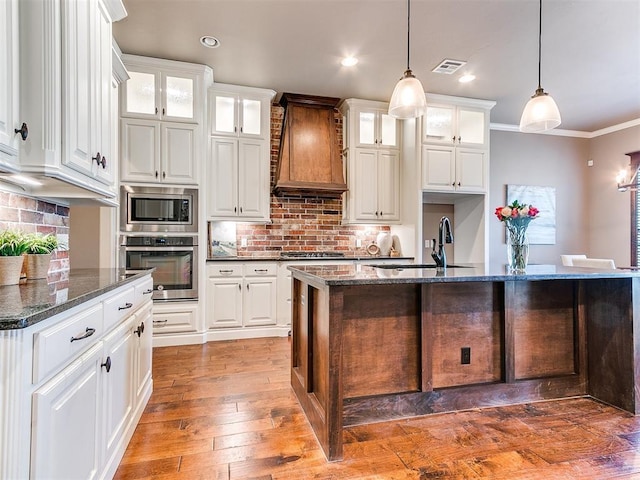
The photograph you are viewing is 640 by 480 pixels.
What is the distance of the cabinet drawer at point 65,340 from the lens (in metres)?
1.01

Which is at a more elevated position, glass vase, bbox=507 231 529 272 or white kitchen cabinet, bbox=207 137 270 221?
white kitchen cabinet, bbox=207 137 270 221

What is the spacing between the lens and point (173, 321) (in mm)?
3877

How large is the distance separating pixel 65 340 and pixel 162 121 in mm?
3234

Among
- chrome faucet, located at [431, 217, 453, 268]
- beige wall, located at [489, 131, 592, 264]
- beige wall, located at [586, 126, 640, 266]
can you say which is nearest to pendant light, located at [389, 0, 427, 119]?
chrome faucet, located at [431, 217, 453, 268]

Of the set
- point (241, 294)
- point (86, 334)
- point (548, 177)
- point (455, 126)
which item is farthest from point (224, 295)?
point (548, 177)

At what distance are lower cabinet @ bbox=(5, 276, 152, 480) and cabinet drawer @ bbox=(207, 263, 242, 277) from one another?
1.93m

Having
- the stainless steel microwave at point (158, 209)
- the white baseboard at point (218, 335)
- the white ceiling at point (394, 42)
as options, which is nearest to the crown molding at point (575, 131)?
the white ceiling at point (394, 42)

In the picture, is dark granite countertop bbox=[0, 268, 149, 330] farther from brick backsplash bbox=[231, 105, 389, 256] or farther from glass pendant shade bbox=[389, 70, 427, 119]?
brick backsplash bbox=[231, 105, 389, 256]

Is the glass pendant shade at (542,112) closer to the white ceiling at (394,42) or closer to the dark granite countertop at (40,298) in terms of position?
the white ceiling at (394,42)

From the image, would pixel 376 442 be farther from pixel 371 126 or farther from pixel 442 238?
pixel 371 126

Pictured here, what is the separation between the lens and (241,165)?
4.35 meters

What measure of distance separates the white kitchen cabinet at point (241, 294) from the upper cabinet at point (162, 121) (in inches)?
42.2

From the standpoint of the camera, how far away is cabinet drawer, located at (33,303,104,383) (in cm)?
101

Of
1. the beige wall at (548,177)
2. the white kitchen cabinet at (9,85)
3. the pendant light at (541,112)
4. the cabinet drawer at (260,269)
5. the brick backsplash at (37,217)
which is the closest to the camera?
the white kitchen cabinet at (9,85)
